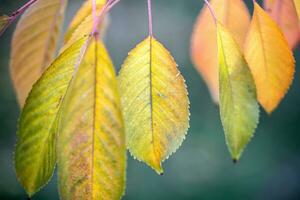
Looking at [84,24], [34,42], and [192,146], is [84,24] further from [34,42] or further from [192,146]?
[192,146]

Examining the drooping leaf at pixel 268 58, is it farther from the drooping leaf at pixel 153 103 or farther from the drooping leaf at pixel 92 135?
the drooping leaf at pixel 92 135

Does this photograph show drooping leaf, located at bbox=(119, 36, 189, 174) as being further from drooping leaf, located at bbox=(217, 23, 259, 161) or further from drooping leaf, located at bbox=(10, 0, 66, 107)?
drooping leaf, located at bbox=(10, 0, 66, 107)

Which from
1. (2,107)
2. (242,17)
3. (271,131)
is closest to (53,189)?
(2,107)

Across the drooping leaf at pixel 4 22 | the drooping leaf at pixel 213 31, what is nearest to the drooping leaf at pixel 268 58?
the drooping leaf at pixel 213 31

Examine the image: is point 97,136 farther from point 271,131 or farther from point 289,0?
point 271,131

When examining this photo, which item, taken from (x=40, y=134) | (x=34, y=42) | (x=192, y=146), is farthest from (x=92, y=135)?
(x=192, y=146)
